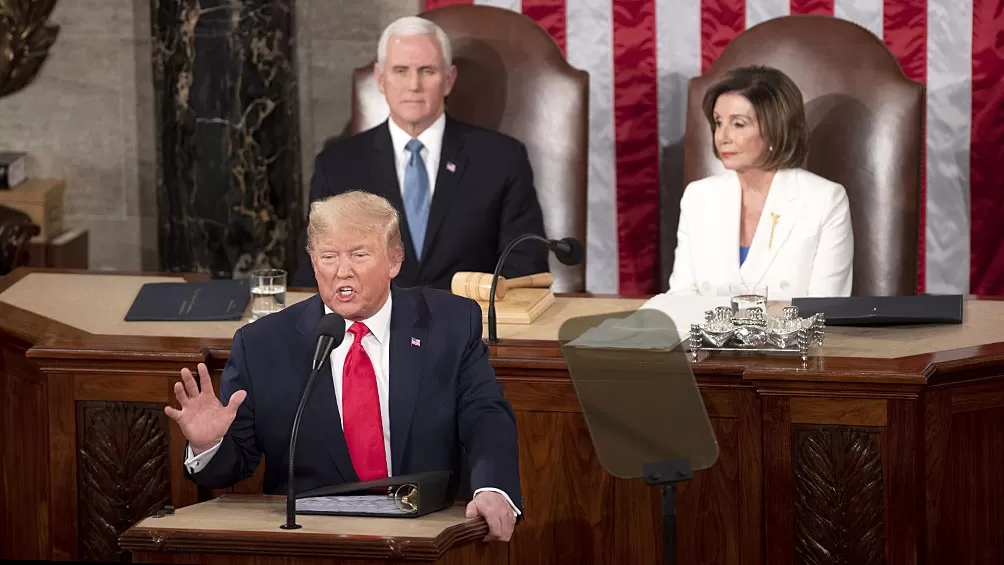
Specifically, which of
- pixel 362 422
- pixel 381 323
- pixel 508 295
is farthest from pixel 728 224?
pixel 362 422

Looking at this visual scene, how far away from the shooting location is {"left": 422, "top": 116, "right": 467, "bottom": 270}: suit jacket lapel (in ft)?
16.9

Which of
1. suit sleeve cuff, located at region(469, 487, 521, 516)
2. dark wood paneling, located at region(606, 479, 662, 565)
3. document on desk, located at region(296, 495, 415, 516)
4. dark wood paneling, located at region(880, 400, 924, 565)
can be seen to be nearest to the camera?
document on desk, located at region(296, 495, 415, 516)

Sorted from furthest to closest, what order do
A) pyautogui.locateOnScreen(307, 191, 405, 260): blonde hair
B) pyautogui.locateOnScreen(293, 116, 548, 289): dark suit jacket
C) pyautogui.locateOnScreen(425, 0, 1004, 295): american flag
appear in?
pyautogui.locateOnScreen(425, 0, 1004, 295): american flag, pyautogui.locateOnScreen(293, 116, 548, 289): dark suit jacket, pyautogui.locateOnScreen(307, 191, 405, 260): blonde hair

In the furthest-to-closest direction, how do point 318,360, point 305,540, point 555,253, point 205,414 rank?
point 555,253, point 205,414, point 318,360, point 305,540

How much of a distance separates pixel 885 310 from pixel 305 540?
2026 millimetres

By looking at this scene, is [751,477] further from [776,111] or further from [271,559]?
[776,111]

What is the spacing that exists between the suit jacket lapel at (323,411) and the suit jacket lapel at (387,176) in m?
1.88

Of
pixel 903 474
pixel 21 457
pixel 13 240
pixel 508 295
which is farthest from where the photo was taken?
pixel 13 240

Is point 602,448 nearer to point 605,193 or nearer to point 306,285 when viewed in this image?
point 306,285

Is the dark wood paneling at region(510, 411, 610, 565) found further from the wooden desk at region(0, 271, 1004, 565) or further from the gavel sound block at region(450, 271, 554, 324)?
the gavel sound block at region(450, 271, 554, 324)

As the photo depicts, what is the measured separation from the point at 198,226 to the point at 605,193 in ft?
5.25

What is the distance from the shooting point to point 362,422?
3266mm

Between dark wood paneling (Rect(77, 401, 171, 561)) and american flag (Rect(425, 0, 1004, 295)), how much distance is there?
2556 millimetres

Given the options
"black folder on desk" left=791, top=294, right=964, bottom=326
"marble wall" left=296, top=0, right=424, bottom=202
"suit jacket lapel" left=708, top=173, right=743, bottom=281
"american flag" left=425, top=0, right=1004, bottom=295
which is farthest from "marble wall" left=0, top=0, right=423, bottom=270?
"black folder on desk" left=791, top=294, right=964, bottom=326
